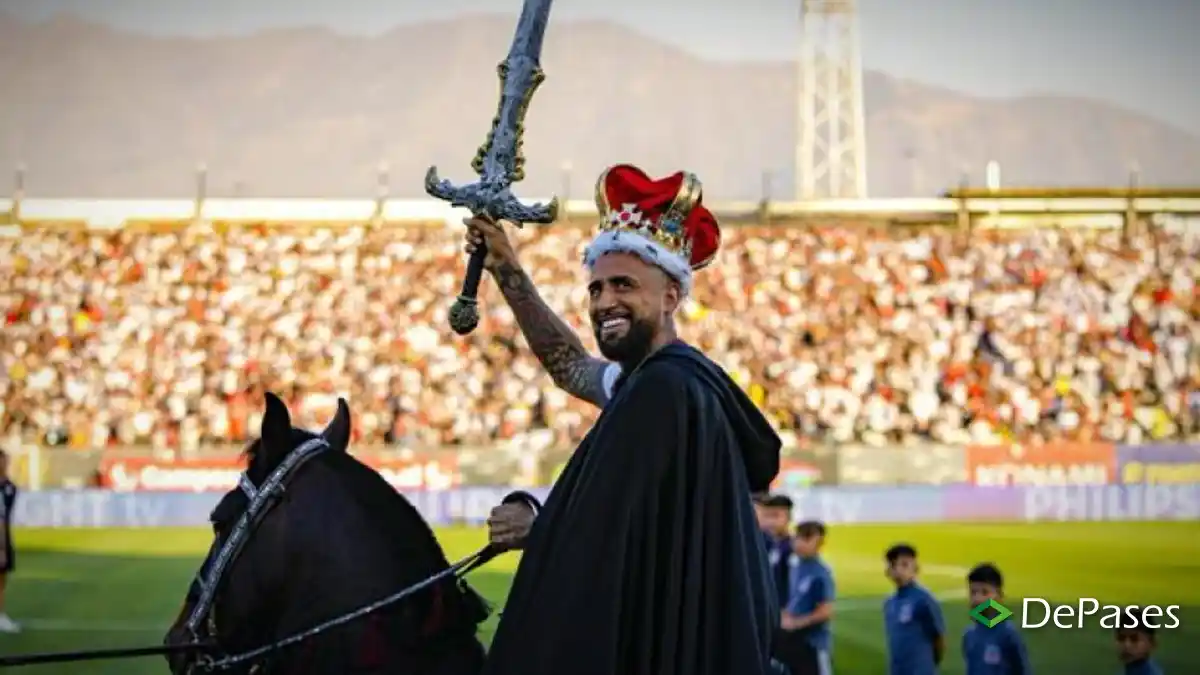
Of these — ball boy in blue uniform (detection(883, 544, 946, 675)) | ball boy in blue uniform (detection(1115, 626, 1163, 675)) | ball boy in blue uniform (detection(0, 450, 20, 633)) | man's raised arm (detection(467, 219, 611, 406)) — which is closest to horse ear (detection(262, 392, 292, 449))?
man's raised arm (detection(467, 219, 611, 406))

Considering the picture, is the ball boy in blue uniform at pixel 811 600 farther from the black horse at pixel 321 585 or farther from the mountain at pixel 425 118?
the mountain at pixel 425 118

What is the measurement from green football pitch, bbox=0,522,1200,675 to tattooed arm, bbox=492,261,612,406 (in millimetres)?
9501

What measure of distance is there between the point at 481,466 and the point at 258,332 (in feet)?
23.5

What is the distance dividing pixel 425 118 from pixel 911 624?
150ft

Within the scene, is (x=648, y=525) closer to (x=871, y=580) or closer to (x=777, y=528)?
(x=777, y=528)

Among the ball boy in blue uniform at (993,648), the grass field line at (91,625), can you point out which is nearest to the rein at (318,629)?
the ball boy in blue uniform at (993,648)

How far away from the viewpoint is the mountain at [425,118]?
4762cm

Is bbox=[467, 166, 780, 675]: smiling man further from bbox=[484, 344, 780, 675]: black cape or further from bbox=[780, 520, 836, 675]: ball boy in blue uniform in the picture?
bbox=[780, 520, 836, 675]: ball boy in blue uniform

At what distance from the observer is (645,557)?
3.80 metres

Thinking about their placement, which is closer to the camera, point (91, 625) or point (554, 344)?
point (554, 344)

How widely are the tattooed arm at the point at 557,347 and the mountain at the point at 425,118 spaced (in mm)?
37572


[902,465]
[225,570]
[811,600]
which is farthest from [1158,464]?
[225,570]

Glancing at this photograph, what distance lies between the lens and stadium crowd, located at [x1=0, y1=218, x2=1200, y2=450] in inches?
1136

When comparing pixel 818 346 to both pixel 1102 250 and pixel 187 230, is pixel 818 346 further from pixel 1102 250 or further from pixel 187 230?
pixel 187 230
